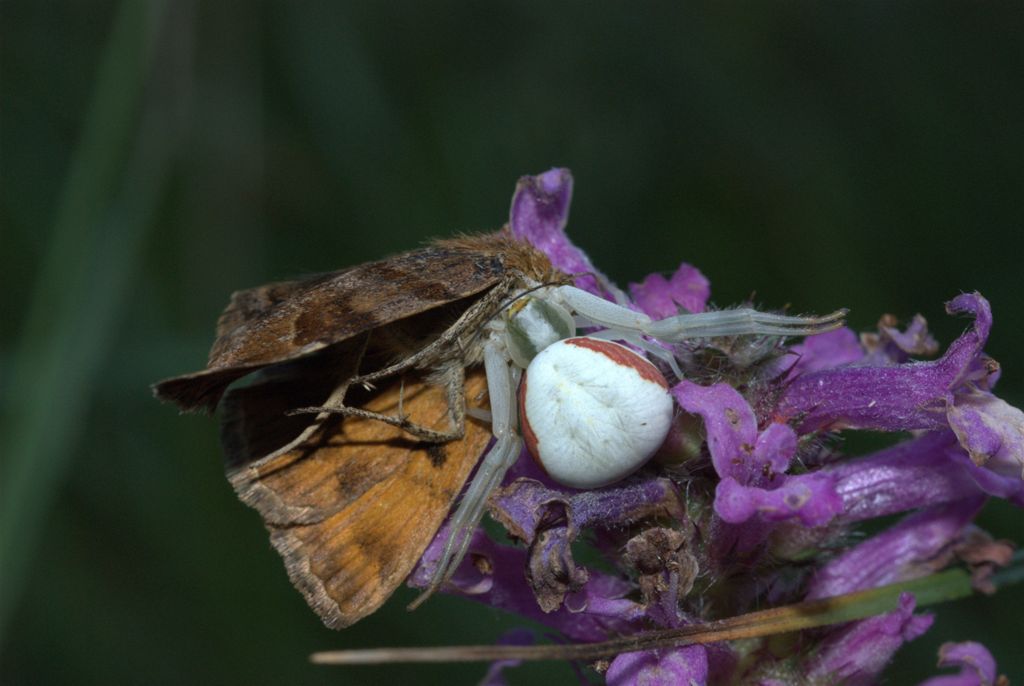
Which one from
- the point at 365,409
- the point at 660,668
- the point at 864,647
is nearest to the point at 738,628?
the point at 660,668

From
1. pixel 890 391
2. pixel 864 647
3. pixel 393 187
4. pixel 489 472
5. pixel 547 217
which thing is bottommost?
pixel 864 647

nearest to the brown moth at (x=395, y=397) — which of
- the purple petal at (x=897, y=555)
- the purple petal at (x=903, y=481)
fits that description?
the purple petal at (x=903, y=481)

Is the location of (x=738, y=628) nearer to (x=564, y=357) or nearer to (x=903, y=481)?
(x=903, y=481)

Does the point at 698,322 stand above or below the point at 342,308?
below

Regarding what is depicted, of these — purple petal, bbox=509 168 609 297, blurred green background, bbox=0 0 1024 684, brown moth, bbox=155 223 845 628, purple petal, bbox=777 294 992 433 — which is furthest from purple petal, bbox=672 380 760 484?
blurred green background, bbox=0 0 1024 684

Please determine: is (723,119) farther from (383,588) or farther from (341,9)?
(383,588)

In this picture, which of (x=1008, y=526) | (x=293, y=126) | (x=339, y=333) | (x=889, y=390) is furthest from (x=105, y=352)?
(x=1008, y=526)

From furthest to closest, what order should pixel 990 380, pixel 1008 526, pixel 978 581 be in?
pixel 1008 526 → pixel 978 581 → pixel 990 380
